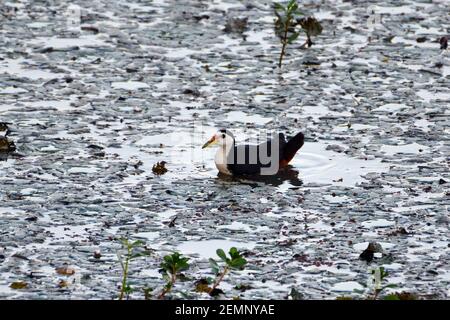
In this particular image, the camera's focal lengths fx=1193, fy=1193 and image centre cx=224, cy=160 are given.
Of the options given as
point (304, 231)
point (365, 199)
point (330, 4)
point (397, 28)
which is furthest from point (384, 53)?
point (304, 231)

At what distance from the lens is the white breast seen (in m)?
13.1

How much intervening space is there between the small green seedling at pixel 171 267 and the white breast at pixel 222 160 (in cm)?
325

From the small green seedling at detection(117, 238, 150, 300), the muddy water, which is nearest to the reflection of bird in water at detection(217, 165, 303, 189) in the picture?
the muddy water

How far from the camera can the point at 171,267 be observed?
9484 millimetres

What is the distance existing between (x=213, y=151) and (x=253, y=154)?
0.87 m

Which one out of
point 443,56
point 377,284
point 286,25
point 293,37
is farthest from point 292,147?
point 443,56

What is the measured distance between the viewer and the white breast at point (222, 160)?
514 inches

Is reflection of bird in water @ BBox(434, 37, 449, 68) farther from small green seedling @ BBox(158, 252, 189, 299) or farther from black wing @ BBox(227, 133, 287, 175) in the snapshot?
small green seedling @ BBox(158, 252, 189, 299)

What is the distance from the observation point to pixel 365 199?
1223 centimetres

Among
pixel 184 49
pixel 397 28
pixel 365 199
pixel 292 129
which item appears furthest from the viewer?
pixel 397 28

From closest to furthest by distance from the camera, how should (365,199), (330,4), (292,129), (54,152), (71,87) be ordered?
1. (365,199)
2. (54,152)
3. (292,129)
4. (71,87)
5. (330,4)

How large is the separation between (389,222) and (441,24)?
7.82 metres

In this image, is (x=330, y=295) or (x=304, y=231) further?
(x=304, y=231)

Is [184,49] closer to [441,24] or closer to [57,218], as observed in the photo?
[441,24]
